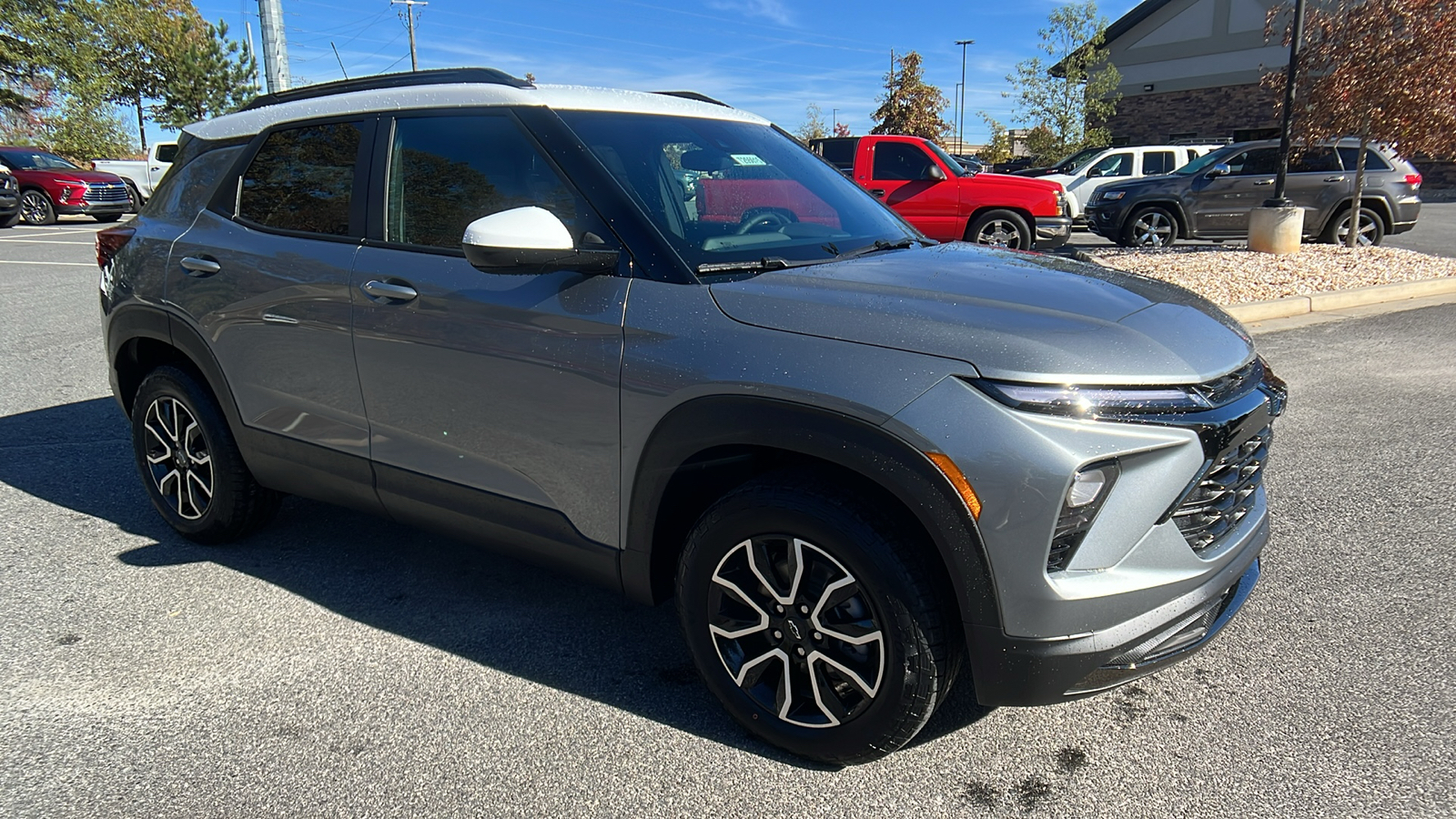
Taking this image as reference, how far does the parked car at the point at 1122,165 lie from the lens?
1948 centimetres

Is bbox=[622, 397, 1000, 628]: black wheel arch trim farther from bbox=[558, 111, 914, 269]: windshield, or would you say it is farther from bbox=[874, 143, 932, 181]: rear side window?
bbox=[874, 143, 932, 181]: rear side window

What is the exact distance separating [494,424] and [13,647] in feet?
6.21

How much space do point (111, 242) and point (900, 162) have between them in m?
10.4

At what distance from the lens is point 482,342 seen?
2963 millimetres

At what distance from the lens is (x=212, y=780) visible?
2576 millimetres

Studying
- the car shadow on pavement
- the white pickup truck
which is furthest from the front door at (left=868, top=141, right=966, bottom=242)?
the white pickup truck

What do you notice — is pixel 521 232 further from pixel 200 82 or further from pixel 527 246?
pixel 200 82

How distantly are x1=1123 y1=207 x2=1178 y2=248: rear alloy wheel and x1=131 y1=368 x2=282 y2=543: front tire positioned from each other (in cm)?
1401

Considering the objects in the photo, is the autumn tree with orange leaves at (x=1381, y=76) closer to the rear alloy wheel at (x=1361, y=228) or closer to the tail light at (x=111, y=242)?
the rear alloy wheel at (x=1361, y=228)

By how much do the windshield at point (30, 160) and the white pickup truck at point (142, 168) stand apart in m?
1.68

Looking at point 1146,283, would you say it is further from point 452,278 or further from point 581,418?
point 452,278

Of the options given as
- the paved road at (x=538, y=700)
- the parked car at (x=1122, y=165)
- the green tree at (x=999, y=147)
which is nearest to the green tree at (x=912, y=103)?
the green tree at (x=999, y=147)

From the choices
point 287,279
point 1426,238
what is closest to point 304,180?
point 287,279

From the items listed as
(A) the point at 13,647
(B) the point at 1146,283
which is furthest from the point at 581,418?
(A) the point at 13,647
